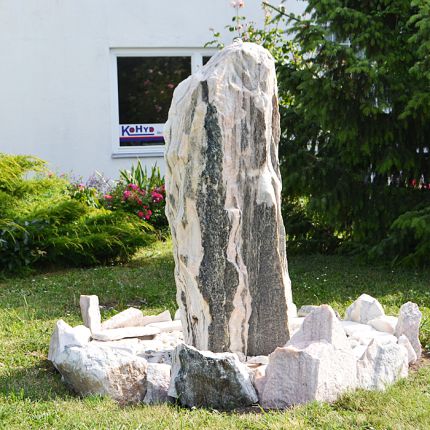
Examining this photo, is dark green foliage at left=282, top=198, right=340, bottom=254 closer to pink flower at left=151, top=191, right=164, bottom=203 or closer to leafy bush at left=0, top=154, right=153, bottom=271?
leafy bush at left=0, top=154, right=153, bottom=271

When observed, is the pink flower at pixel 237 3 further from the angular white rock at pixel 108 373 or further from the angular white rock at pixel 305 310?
the angular white rock at pixel 108 373

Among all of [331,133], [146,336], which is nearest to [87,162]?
[331,133]

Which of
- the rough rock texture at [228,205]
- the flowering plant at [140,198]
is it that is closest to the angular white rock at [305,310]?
the rough rock texture at [228,205]

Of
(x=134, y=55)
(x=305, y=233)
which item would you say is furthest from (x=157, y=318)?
(x=134, y=55)

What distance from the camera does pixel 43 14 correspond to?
477 inches

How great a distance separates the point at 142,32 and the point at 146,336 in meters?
7.65

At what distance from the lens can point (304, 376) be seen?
169 inches

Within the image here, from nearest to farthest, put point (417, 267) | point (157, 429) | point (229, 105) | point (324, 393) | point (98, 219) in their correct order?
point (157, 429) → point (324, 393) → point (229, 105) → point (417, 267) → point (98, 219)

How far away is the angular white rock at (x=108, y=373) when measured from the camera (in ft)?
14.8

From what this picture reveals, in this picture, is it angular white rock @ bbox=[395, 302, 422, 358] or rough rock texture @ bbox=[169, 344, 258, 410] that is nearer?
rough rock texture @ bbox=[169, 344, 258, 410]

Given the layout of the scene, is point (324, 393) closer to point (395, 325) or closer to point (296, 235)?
point (395, 325)

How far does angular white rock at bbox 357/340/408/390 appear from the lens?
4.52m

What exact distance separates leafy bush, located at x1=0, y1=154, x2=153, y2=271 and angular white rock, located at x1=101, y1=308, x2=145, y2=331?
3.04 meters

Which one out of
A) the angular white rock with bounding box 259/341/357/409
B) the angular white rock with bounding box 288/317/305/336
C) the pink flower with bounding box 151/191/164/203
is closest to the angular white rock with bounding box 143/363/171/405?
the angular white rock with bounding box 259/341/357/409
